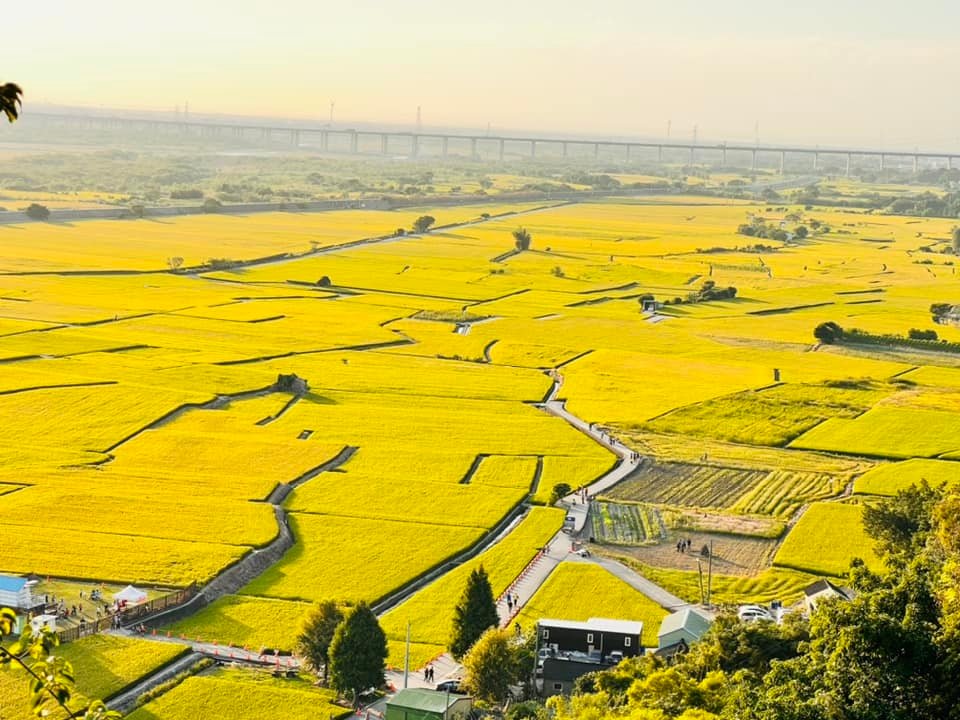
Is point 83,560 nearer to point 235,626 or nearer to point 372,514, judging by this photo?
point 235,626

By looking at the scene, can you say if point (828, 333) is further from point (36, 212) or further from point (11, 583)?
point (36, 212)

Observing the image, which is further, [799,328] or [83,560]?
[799,328]

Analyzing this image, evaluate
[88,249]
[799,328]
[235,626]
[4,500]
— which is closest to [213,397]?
[4,500]

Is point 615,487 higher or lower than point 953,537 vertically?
lower

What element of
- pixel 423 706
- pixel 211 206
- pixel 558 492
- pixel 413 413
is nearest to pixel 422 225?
pixel 211 206

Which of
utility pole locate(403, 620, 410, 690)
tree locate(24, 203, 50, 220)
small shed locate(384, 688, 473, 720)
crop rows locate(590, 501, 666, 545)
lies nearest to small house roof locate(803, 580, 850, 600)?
crop rows locate(590, 501, 666, 545)

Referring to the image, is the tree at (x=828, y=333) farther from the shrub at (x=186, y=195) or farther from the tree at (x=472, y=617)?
the shrub at (x=186, y=195)

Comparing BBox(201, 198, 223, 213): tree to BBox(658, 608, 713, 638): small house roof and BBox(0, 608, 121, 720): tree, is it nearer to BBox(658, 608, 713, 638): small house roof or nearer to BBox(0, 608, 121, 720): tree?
BBox(658, 608, 713, 638): small house roof
